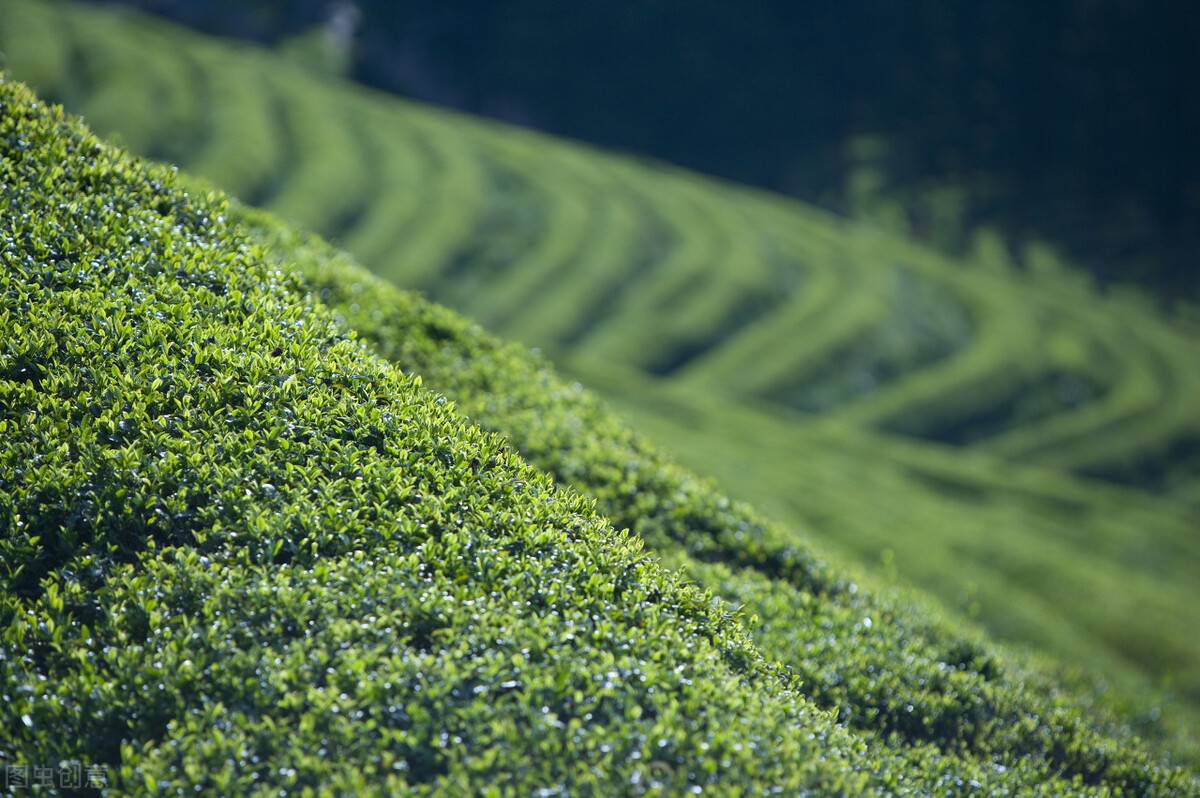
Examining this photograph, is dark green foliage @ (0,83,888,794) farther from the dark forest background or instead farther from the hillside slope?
the dark forest background

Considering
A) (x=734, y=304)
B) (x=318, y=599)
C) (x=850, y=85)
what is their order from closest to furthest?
(x=318, y=599) → (x=734, y=304) → (x=850, y=85)

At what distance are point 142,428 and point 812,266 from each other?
292ft

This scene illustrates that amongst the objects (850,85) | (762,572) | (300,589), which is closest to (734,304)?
(850,85)

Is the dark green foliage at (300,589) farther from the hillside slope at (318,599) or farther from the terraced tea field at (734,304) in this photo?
the terraced tea field at (734,304)

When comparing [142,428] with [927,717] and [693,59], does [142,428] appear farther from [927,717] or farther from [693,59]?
[693,59]

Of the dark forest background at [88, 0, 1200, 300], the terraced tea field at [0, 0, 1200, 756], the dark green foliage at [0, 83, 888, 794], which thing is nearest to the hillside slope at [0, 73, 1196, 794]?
Result: the dark green foliage at [0, 83, 888, 794]

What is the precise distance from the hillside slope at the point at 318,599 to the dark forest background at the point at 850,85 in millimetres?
116483

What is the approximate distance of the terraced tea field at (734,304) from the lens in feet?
179

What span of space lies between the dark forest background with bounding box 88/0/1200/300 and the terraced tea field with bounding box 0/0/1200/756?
553 inches

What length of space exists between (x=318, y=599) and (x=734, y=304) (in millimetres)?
78446

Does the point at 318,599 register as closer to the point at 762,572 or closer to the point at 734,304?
the point at 762,572

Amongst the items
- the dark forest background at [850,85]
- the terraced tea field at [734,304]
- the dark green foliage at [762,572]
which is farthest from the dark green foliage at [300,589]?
the dark forest background at [850,85]

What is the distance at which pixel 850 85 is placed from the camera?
132000 millimetres

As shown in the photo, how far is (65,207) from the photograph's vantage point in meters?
13.2
